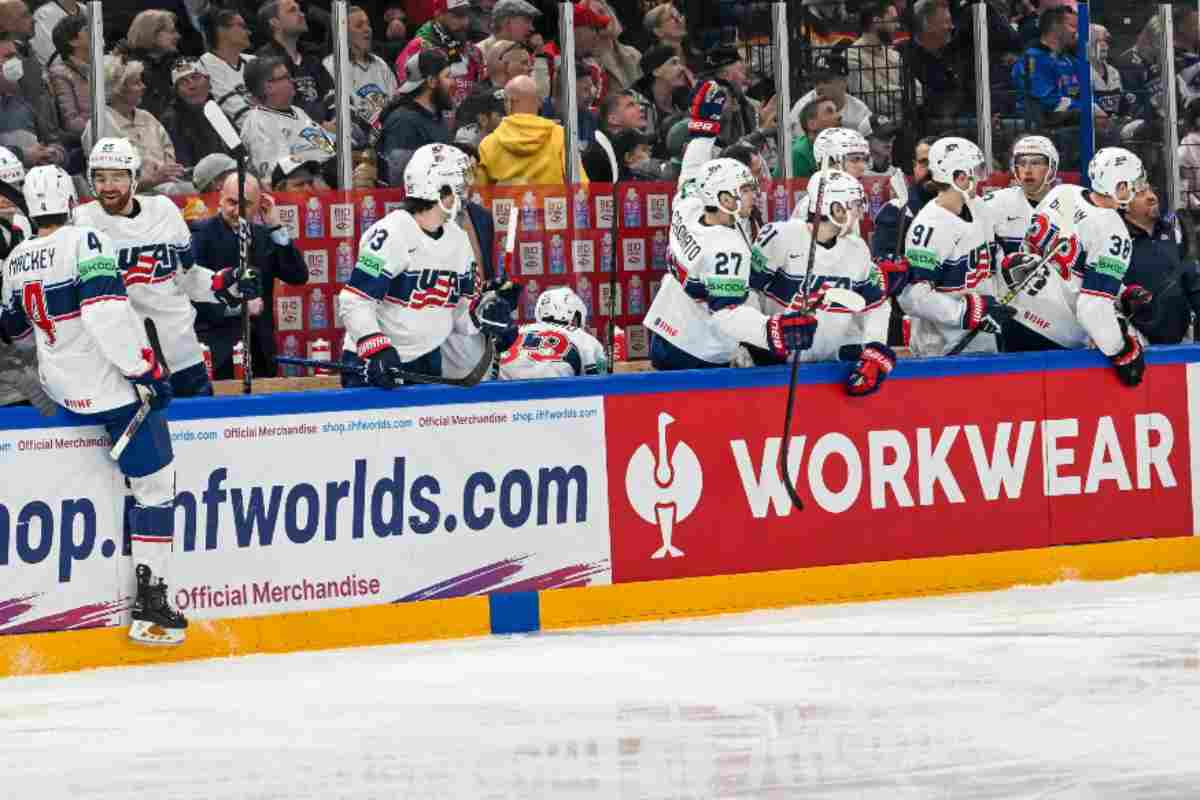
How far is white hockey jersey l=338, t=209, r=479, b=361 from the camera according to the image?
1113cm

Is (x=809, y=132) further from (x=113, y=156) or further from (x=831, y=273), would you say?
(x=113, y=156)

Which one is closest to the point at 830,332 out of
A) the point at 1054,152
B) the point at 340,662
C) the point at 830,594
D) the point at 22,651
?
the point at 830,594

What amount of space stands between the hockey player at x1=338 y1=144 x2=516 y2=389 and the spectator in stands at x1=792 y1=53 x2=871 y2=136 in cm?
305

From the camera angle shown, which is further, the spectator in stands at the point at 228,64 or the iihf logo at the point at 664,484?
the spectator in stands at the point at 228,64

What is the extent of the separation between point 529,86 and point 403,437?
263cm

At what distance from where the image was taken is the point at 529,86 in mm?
12773

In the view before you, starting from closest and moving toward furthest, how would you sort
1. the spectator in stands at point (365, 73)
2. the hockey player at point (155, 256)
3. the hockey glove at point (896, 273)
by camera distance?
the hockey player at point (155, 256) → the spectator in stands at point (365, 73) → the hockey glove at point (896, 273)

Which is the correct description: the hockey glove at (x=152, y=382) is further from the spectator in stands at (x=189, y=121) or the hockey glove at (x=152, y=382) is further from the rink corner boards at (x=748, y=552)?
the spectator in stands at (x=189, y=121)

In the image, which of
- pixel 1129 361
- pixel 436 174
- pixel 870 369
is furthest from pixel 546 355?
pixel 1129 361

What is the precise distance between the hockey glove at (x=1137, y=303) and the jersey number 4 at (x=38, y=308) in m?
5.72

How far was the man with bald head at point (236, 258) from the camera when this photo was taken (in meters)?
11.8

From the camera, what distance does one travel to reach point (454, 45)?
1306 cm

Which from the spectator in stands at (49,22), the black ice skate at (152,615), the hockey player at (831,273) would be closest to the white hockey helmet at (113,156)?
the spectator in stands at (49,22)

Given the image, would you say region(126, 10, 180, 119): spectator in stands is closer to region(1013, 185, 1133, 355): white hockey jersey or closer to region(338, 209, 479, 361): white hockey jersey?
region(338, 209, 479, 361): white hockey jersey
